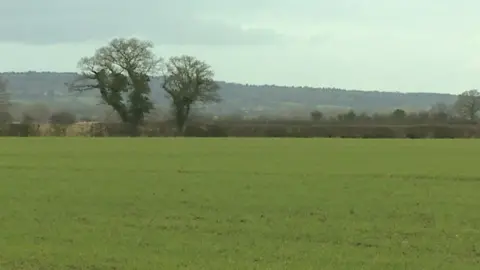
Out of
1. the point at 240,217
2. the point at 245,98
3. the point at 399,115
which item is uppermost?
the point at 245,98

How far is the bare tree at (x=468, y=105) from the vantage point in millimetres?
126875

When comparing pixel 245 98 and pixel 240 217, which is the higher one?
pixel 245 98

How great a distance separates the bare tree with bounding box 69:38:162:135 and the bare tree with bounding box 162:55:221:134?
2708 mm

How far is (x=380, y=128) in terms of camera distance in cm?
9556

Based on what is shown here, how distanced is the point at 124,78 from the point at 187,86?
28.4 feet

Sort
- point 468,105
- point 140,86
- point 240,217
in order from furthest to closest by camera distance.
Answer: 1. point 468,105
2. point 140,86
3. point 240,217

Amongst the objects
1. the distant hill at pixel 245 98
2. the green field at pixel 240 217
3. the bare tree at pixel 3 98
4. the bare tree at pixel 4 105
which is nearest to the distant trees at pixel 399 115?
the bare tree at pixel 4 105

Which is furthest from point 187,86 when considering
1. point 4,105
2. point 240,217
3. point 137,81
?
point 240,217

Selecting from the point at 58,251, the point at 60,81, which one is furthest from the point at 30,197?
the point at 60,81

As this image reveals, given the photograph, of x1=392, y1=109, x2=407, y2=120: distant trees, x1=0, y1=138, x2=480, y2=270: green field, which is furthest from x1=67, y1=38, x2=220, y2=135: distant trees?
x1=0, y1=138, x2=480, y2=270: green field

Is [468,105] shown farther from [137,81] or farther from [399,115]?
[137,81]

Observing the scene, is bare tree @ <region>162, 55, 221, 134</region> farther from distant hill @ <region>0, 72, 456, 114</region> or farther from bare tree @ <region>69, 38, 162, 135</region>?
distant hill @ <region>0, 72, 456, 114</region>

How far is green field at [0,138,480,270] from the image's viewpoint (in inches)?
563

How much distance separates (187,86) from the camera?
345 feet
